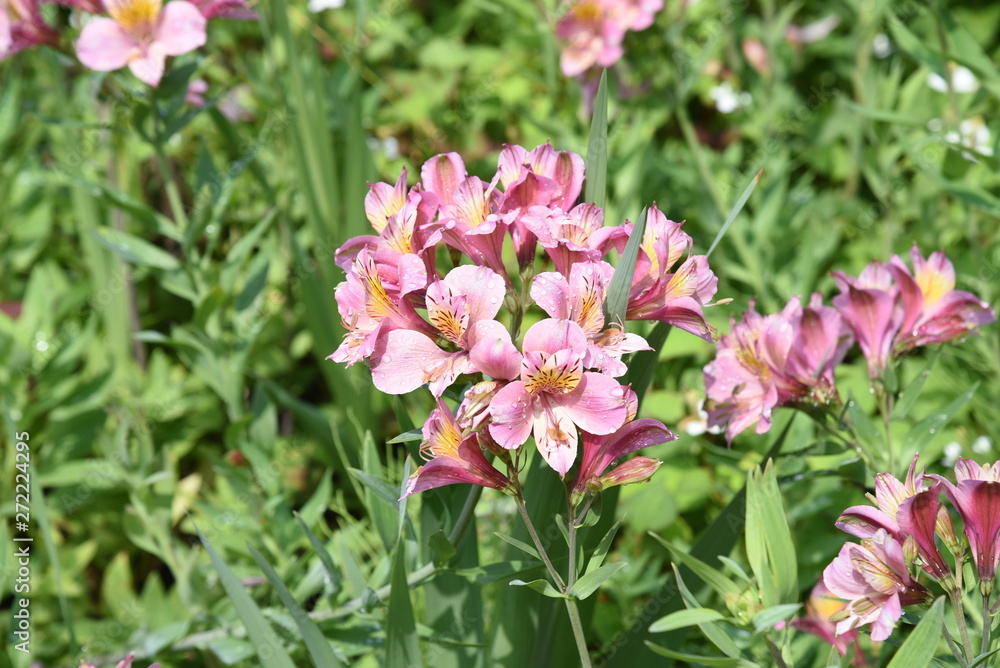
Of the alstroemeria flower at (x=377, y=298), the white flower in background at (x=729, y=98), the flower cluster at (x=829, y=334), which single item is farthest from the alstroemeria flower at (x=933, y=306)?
the white flower in background at (x=729, y=98)

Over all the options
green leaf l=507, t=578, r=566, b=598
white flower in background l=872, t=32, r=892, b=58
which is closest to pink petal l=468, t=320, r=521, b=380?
green leaf l=507, t=578, r=566, b=598

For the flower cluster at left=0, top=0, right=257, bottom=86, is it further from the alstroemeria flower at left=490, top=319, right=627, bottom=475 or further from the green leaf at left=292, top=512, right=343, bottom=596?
the alstroemeria flower at left=490, top=319, right=627, bottom=475

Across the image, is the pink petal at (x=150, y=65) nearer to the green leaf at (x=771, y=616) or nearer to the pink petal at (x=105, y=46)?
the pink petal at (x=105, y=46)

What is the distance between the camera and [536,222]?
0.92 meters

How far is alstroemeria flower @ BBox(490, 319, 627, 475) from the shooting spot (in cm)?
85

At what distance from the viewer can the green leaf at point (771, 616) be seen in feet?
2.56

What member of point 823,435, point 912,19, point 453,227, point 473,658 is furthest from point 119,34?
point 912,19

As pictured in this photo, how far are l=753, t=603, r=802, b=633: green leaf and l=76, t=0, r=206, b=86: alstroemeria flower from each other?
119 cm

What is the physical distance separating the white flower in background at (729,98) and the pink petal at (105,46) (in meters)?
1.74

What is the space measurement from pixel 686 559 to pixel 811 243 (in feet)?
4.55

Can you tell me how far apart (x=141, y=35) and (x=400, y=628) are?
103cm

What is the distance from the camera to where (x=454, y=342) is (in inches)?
36.2

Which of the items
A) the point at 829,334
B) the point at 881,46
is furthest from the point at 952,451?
the point at 881,46

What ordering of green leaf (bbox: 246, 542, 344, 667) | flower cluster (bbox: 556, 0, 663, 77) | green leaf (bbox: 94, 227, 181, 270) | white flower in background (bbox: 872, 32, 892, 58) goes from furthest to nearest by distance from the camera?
white flower in background (bbox: 872, 32, 892, 58)
flower cluster (bbox: 556, 0, 663, 77)
green leaf (bbox: 94, 227, 181, 270)
green leaf (bbox: 246, 542, 344, 667)
